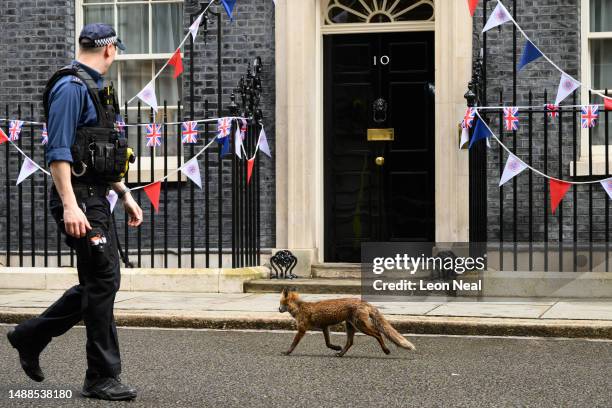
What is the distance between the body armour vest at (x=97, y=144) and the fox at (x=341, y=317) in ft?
7.29

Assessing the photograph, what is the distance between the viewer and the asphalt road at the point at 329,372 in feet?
19.4

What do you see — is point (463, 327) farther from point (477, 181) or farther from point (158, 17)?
point (158, 17)

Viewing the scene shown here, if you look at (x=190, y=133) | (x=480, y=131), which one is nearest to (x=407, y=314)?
(x=480, y=131)

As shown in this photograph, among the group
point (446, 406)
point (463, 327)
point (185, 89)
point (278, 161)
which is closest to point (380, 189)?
point (278, 161)

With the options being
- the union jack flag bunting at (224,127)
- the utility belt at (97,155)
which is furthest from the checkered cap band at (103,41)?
the union jack flag bunting at (224,127)

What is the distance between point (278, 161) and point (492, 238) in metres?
2.54

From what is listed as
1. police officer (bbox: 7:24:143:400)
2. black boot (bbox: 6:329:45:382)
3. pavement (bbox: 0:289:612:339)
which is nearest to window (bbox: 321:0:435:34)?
pavement (bbox: 0:289:612:339)

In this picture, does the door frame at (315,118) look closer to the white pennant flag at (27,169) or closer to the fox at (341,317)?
the white pennant flag at (27,169)

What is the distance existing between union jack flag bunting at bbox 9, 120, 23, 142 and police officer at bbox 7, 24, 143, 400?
650 cm

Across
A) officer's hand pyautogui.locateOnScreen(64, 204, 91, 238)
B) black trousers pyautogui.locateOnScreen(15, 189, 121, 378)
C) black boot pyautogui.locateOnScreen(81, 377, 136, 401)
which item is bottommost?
black boot pyautogui.locateOnScreen(81, 377, 136, 401)

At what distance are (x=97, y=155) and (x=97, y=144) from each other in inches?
2.4

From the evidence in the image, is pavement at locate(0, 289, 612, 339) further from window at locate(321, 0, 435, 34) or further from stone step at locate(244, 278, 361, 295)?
window at locate(321, 0, 435, 34)

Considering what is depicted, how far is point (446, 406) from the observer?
571cm

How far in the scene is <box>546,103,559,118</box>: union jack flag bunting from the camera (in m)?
10.8
